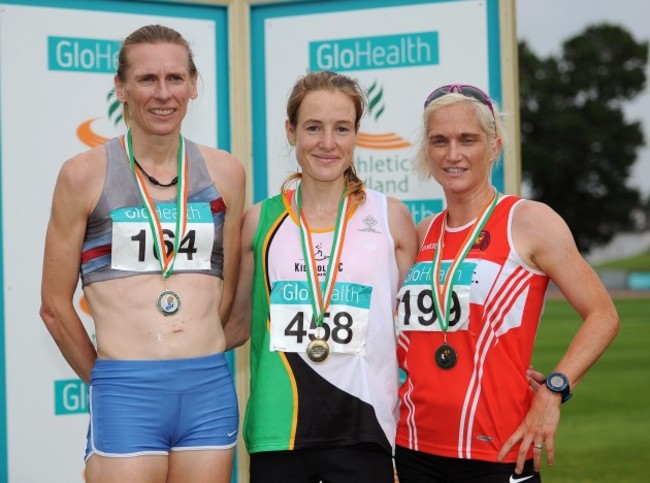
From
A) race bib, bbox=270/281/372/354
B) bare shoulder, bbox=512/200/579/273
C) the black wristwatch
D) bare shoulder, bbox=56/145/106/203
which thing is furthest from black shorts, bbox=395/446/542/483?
bare shoulder, bbox=56/145/106/203

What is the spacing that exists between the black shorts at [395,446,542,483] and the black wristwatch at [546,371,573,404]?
0.88 ft

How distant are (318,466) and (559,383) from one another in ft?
2.85

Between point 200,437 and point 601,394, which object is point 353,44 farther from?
point 601,394

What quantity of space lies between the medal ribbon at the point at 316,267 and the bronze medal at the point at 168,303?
47 centimetres

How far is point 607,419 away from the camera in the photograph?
10680 mm

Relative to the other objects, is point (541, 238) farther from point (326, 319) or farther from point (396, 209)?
point (326, 319)

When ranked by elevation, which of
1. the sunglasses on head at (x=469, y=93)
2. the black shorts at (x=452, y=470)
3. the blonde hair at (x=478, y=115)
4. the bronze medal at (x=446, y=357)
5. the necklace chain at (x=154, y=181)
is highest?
the sunglasses on head at (x=469, y=93)

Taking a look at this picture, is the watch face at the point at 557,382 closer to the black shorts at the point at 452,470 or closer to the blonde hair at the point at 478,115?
the black shorts at the point at 452,470

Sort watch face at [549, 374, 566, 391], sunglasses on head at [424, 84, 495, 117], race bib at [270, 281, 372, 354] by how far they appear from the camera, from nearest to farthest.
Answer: watch face at [549, 374, 566, 391], race bib at [270, 281, 372, 354], sunglasses on head at [424, 84, 495, 117]

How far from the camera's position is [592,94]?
206 ft

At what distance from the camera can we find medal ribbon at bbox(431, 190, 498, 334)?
127 inches

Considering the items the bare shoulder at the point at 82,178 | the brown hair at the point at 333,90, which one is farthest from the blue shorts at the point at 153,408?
the brown hair at the point at 333,90

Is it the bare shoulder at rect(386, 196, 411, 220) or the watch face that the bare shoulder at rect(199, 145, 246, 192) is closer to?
the bare shoulder at rect(386, 196, 411, 220)

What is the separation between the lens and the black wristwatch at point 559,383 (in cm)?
308
